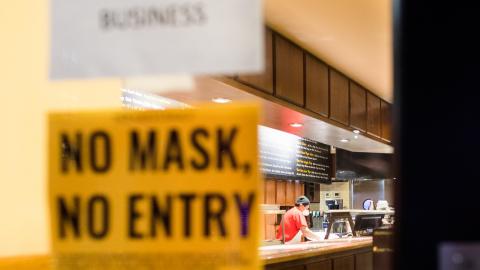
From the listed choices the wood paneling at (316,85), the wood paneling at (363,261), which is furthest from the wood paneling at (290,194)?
the wood paneling at (316,85)

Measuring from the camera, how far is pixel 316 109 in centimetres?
470

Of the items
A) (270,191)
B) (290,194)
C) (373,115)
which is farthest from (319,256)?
(290,194)

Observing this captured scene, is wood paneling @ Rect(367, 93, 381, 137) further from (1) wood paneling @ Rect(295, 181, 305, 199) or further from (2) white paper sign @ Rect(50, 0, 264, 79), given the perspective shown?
(2) white paper sign @ Rect(50, 0, 264, 79)

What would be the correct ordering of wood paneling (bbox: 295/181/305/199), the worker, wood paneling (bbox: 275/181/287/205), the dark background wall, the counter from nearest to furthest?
1. the dark background wall
2. the counter
3. the worker
4. wood paneling (bbox: 275/181/287/205)
5. wood paneling (bbox: 295/181/305/199)

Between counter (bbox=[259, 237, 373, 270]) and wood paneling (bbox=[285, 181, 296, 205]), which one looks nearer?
counter (bbox=[259, 237, 373, 270])

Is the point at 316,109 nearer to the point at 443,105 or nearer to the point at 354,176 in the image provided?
the point at 443,105

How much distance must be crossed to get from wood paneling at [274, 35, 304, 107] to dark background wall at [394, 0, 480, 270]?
305 centimetres

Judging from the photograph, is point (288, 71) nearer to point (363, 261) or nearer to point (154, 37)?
point (363, 261)

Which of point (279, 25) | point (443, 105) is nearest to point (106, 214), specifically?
point (443, 105)

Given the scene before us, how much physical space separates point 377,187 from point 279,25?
7664 millimetres

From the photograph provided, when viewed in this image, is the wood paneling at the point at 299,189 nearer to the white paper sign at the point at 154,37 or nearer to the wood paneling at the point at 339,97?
the wood paneling at the point at 339,97

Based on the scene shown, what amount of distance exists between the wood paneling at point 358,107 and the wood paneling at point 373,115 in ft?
0.48

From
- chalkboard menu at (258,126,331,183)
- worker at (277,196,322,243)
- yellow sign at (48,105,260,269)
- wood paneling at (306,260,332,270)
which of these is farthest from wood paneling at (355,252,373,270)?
yellow sign at (48,105,260,269)

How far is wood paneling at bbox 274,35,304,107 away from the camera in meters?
3.93
